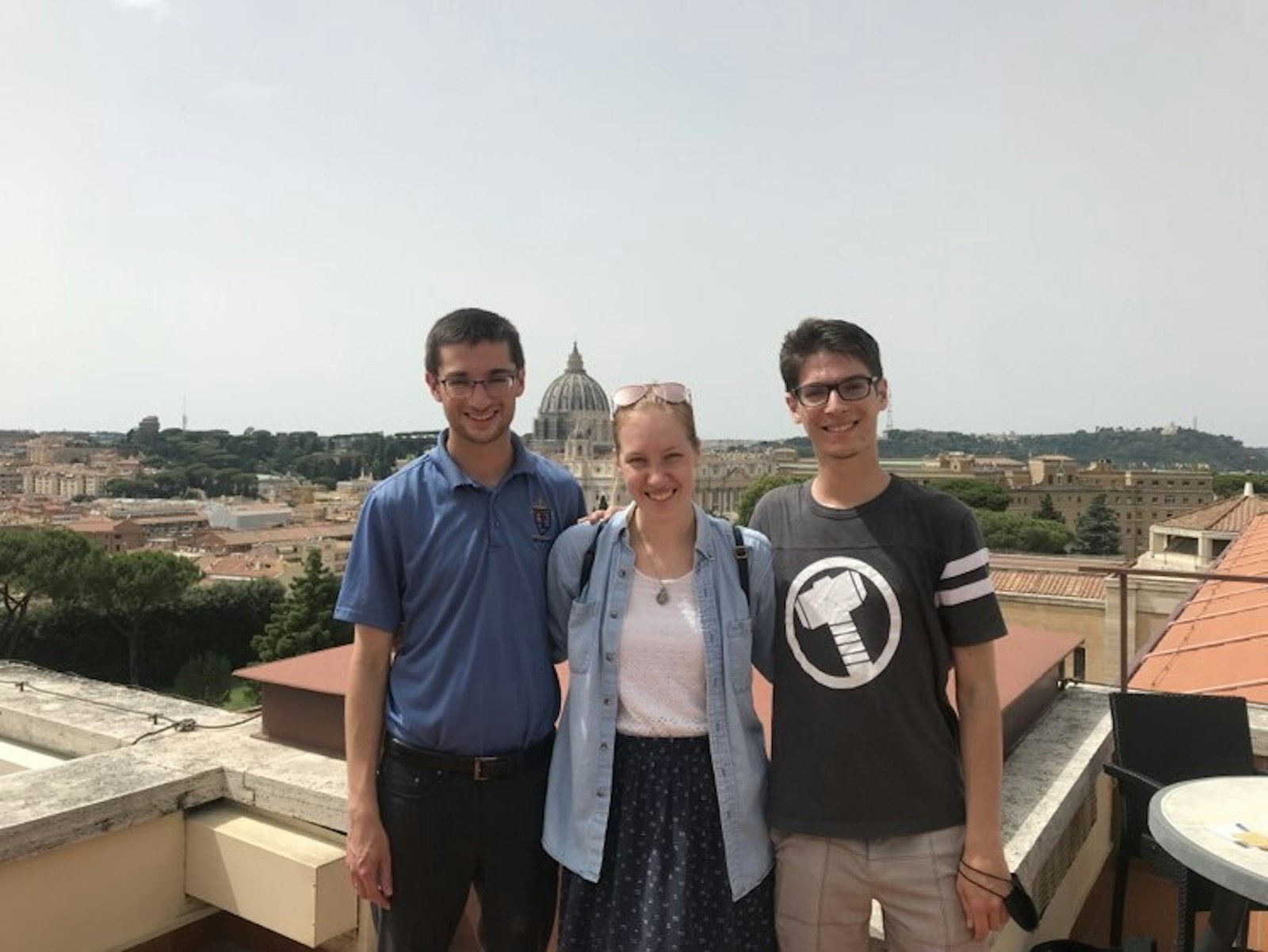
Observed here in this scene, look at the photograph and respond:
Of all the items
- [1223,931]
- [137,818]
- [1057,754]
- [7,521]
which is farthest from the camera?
[7,521]

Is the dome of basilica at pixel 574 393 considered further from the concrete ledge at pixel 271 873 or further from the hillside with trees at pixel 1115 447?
the concrete ledge at pixel 271 873

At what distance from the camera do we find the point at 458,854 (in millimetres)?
1489

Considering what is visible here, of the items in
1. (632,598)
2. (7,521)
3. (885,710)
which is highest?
(632,598)

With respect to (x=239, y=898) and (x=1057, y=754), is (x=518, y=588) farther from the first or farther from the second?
(x=1057, y=754)

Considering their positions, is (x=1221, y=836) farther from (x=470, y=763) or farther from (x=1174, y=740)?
(x=470, y=763)

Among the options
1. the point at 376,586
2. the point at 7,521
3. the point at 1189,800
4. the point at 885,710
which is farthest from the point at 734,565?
the point at 7,521

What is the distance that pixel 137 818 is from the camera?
1.96m

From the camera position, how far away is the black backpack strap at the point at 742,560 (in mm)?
1442

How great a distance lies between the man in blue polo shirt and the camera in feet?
4.88

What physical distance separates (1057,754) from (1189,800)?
1.89ft

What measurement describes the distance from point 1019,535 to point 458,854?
38.6 meters

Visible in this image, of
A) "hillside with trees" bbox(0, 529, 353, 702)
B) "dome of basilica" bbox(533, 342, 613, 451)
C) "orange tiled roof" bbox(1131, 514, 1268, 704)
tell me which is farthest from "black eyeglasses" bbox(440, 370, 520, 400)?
"dome of basilica" bbox(533, 342, 613, 451)

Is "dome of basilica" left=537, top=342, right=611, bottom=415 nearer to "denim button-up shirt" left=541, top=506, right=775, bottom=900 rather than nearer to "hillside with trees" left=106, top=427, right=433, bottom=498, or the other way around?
"hillside with trees" left=106, top=427, right=433, bottom=498

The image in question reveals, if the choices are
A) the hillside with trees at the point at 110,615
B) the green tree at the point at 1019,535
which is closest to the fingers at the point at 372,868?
the hillside with trees at the point at 110,615
